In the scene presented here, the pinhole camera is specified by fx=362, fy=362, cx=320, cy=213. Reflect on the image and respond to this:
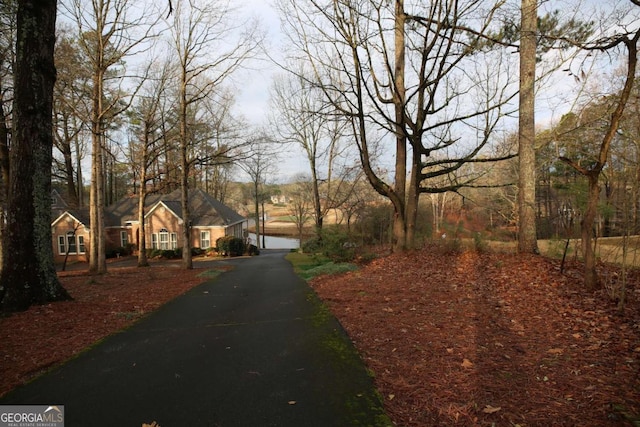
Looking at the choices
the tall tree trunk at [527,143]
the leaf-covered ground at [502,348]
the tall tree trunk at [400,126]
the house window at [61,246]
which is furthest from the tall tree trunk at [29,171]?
the house window at [61,246]

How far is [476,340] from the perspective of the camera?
180 inches

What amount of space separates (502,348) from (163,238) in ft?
107

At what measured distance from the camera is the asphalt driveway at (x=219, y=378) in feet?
10.5

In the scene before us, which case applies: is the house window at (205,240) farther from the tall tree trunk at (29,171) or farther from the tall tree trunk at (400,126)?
the tall tree trunk at (29,171)

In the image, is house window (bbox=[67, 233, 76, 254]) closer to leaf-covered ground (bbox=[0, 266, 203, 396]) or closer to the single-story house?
the single-story house

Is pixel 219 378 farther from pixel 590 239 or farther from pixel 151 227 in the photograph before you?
pixel 151 227

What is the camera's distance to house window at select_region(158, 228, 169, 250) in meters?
32.6

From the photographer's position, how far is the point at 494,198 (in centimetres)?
3212

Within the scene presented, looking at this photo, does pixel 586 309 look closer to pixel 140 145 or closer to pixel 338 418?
pixel 338 418

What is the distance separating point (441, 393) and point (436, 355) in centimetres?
88

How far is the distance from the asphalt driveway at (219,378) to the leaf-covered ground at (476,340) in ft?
1.14

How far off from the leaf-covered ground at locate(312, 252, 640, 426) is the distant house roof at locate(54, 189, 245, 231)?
27.4 m

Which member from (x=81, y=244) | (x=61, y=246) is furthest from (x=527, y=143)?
(x=61, y=246)

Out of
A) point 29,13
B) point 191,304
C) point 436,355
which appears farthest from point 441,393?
point 29,13
